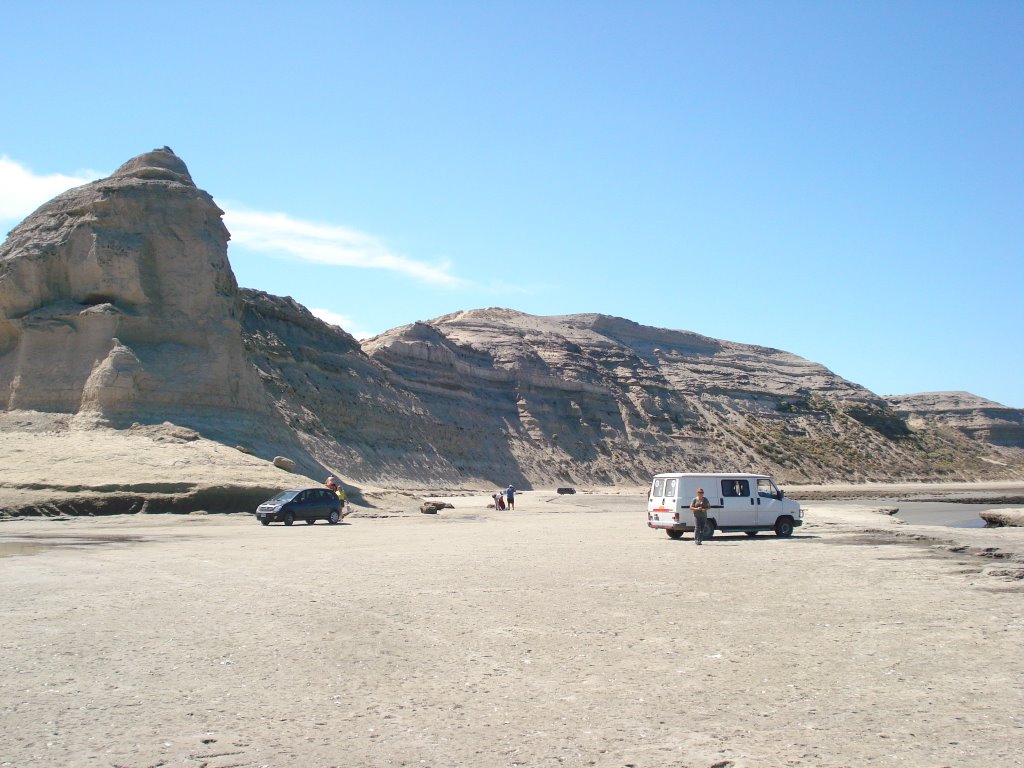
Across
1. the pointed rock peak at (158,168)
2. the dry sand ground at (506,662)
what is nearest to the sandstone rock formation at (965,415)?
the pointed rock peak at (158,168)

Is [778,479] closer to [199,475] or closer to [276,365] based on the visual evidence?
[276,365]

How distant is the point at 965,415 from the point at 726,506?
139m

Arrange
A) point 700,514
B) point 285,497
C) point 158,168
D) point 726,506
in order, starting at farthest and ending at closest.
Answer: point 158,168
point 285,497
point 726,506
point 700,514

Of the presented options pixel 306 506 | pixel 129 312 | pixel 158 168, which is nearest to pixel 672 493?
pixel 306 506

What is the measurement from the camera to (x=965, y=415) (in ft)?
481

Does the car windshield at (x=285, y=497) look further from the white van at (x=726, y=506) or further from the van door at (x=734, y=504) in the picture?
the van door at (x=734, y=504)

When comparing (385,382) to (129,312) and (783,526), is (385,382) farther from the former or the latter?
(783,526)

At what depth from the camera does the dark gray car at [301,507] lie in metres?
28.5

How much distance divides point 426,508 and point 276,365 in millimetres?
23644

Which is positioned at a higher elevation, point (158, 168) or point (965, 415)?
point (158, 168)

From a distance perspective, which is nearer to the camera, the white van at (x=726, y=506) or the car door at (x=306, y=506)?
the white van at (x=726, y=506)

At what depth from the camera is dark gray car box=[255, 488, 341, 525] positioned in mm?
28516

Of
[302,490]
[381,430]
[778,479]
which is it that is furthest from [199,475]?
[778,479]

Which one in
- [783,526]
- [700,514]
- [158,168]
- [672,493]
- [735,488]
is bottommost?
[783,526]
